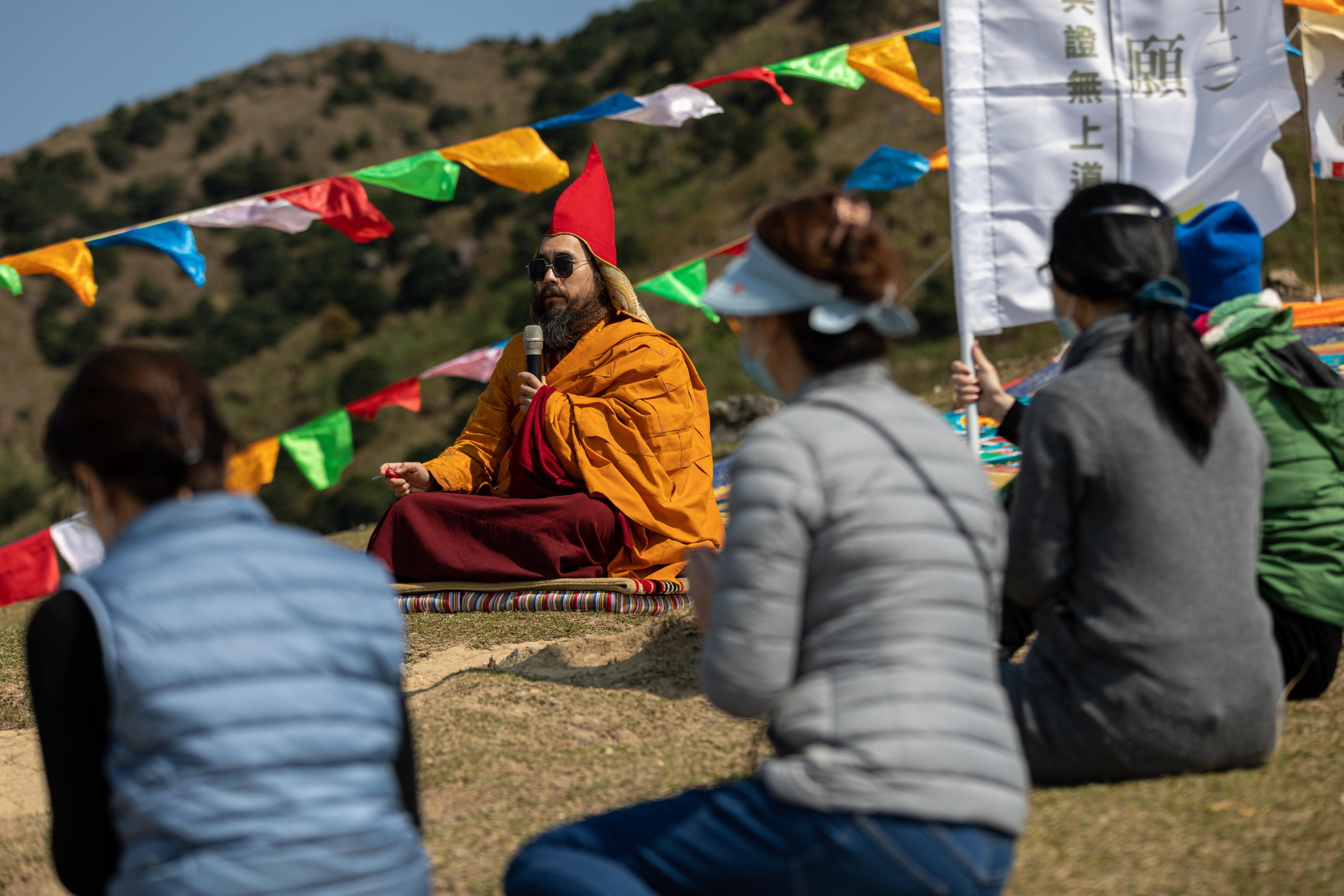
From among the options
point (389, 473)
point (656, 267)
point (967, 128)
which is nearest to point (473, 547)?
point (389, 473)

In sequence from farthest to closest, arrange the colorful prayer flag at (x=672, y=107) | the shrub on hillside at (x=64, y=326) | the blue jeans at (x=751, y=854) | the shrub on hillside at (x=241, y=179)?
the shrub on hillside at (x=241, y=179), the shrub on hillside at (x=64, y=326), the colorful prayer flag at (x=672, y=107), the blue jeans at (x=751, y=854)

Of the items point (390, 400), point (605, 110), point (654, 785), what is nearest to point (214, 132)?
point (390, 400)

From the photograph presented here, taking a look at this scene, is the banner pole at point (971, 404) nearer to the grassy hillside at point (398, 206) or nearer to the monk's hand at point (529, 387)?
the monk's hand at point (529, 387)

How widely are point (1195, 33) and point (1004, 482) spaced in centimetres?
233

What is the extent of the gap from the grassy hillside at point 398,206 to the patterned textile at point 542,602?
1732 centimetres

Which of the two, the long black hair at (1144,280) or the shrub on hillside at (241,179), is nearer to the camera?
the long black hair at (1144,280)

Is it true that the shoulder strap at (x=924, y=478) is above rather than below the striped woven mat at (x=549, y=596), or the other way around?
above

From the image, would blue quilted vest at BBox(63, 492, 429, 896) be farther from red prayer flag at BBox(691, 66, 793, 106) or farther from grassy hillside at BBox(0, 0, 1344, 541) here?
grassy hillside at BBox(0, 0, 1344, 541)

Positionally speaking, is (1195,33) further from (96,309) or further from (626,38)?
(626,38)

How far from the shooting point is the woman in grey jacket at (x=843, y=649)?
60.8 inches

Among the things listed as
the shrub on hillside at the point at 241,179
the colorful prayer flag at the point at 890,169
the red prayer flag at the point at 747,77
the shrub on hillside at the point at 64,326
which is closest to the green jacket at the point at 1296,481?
the red prayer flag at the point at 747,77

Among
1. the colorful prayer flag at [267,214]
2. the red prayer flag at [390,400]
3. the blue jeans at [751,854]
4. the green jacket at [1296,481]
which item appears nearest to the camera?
the blue jeans at [751,854]

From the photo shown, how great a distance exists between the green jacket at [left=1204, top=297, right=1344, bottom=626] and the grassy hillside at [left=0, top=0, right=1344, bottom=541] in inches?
736

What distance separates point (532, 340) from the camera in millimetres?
4812
